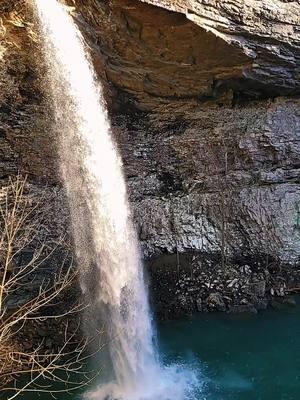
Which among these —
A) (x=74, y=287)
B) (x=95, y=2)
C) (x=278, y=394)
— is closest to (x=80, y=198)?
(x=74, y=287)

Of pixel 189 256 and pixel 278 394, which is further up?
pixel 189 256

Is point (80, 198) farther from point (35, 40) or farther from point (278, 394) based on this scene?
point (278, 394)

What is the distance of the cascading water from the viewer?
720 centimetres

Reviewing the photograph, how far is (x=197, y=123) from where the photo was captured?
12555mm

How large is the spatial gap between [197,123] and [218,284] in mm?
5041

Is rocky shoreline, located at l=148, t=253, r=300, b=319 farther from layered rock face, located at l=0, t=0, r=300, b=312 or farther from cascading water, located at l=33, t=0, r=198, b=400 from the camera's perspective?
cascading water, located at l=33, t=0, r=198, b=400

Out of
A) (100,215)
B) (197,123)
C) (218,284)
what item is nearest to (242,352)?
(218,284)

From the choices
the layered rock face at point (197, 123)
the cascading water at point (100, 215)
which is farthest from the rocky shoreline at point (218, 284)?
the cascading water at point (100, 215)

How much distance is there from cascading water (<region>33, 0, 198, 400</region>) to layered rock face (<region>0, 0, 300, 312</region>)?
48cm

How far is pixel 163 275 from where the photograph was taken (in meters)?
11.3

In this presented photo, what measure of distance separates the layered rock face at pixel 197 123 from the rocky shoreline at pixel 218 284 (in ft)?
1.17

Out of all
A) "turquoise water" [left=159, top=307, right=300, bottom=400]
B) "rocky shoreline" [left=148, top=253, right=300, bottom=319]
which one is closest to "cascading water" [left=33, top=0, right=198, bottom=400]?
"turquoise water" [left=159, top=307, right=300, bottom=400]

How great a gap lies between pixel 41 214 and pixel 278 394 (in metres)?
7.61

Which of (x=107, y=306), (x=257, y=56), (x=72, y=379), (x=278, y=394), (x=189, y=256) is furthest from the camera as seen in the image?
(x=189, y=256)
